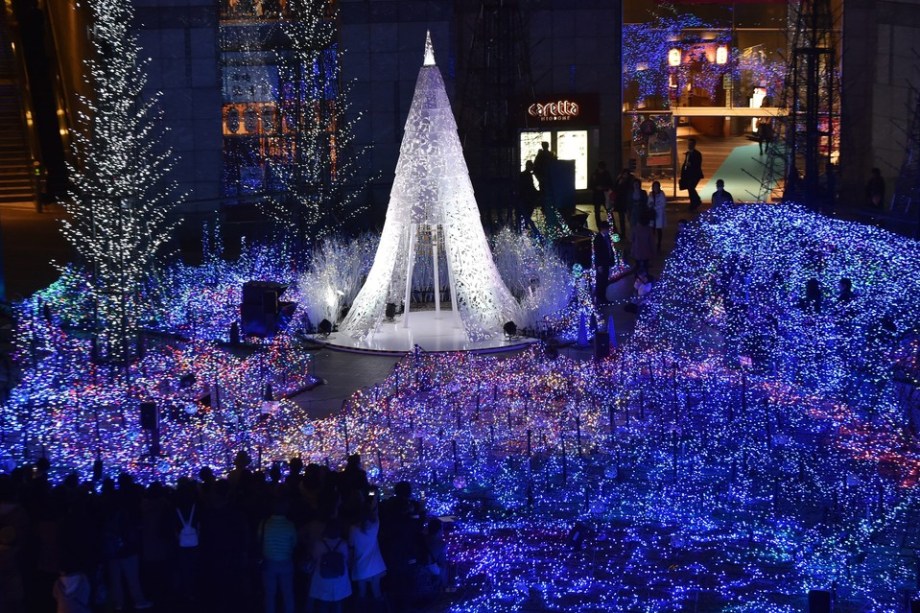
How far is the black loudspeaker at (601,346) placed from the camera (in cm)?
1714

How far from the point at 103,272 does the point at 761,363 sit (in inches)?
340

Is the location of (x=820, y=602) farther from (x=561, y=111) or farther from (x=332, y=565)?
(x=561, y=111)

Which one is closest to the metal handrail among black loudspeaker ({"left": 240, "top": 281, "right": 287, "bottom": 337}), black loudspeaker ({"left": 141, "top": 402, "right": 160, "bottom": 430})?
black loudspeaker ({"left": 240, "top": 281, "right": 287, "bottom": 337})

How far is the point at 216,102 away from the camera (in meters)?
30.3

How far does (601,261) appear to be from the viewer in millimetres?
21938

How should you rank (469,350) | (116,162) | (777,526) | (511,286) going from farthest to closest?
(511,286) < (116,162) < (469,350) < (777,526)

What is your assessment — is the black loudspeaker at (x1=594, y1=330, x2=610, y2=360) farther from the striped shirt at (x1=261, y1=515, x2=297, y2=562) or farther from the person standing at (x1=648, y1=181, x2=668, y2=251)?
the person standing at (x1=648, y1=181, x2=668, y2=251)

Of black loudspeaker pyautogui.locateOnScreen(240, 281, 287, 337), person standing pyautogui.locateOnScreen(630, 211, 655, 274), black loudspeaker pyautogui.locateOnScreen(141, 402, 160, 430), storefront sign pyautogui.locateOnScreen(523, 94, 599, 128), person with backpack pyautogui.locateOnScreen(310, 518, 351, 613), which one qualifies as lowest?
person with backpack pyautogui.locateOnScreen(310, 518, 351, 613)

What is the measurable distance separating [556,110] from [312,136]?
5664 mm

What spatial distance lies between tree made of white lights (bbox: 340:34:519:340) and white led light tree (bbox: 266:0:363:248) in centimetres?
551

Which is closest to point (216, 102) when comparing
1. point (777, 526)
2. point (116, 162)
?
point (116, 162)

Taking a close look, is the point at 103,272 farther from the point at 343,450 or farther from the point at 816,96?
the point at 816,96

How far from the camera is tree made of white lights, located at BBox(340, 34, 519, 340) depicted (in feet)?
63.3

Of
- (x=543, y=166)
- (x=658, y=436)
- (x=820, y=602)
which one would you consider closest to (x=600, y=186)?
(x=543, y=166)
